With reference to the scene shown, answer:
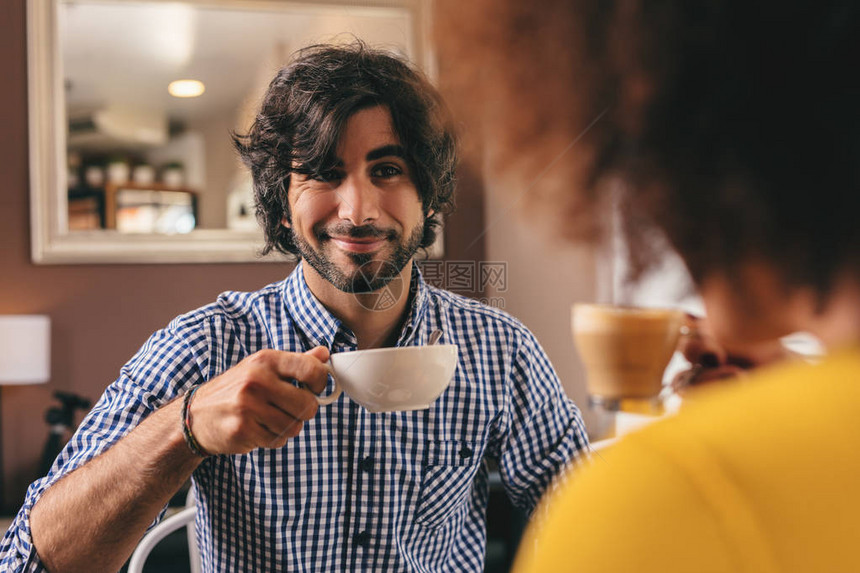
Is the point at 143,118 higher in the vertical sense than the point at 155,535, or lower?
higher

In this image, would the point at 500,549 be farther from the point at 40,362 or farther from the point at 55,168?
the point at 55,168

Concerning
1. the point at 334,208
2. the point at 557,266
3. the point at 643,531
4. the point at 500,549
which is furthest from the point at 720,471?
the point at 500,549

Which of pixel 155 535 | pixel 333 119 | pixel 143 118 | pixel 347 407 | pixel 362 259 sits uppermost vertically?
pixel 143 118

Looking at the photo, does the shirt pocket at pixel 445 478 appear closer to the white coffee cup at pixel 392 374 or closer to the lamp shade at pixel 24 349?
the white coffee cup at pixel 392 374

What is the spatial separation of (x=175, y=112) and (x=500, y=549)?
1.37 m

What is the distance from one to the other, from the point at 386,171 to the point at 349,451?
0.79 feet

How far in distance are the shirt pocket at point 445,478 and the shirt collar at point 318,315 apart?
0.33ft

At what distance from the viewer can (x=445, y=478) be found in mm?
640

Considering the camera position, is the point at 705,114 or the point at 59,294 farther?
the point at 59,294

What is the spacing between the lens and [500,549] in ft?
4.89

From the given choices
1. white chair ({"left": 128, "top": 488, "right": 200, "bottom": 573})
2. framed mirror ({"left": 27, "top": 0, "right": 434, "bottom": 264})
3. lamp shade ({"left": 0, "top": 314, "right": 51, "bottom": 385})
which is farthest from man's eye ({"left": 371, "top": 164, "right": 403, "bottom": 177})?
lamp shade ({"left": 0, "top": 314, "right": 51, "bottom": 385})

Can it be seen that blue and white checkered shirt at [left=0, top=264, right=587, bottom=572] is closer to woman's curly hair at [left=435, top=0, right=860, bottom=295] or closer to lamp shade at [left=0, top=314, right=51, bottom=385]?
woman's curly hair at [left=435, top=0, right=860, bottom=295]

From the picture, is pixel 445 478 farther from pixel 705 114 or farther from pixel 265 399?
pixel 705 114

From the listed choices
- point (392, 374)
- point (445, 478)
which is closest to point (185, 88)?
point (445, 478)
